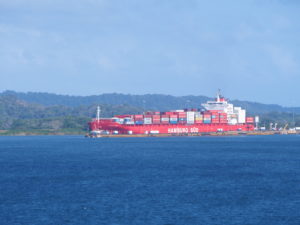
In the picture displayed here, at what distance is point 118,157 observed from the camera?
2591 inches

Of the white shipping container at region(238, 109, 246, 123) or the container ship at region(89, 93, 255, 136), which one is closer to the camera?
the container ship at region(89, 93, 255, 136)

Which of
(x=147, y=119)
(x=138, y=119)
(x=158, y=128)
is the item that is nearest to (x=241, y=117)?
(x=158, y=128)

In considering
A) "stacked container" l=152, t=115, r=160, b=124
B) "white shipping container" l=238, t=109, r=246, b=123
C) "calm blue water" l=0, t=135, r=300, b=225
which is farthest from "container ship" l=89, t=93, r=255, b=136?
"calm blue water" l=0, t=135, r=300, b=225

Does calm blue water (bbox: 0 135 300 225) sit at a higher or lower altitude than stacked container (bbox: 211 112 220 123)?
lower

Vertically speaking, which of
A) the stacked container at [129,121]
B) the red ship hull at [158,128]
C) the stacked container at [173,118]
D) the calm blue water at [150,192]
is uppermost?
the stacked container at [173,118]

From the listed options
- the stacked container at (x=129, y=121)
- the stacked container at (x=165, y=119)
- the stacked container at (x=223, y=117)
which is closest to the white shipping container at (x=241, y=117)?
the stacked container at (x=223, y=117)

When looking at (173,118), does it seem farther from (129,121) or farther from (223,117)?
(223,117)

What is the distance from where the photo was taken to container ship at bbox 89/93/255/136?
125938mm

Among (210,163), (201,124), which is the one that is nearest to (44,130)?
(201,124)

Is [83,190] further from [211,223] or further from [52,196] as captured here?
[211,223]

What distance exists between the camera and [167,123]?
129 meters

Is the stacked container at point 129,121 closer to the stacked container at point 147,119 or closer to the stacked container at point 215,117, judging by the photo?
the stacked container at point 147,119

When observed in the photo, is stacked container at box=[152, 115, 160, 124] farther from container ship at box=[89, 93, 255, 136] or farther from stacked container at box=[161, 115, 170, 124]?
stacked container at box=[161, 115, 170, 124]

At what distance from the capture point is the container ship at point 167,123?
126 meters
